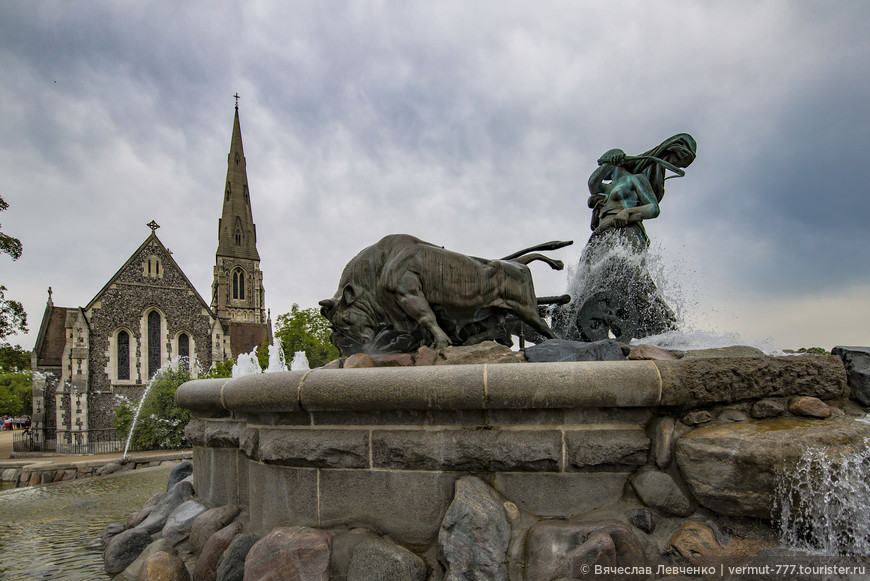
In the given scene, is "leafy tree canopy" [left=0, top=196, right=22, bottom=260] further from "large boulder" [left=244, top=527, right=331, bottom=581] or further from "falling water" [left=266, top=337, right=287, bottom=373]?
"large boulder" [left=244, top=527, right=331, bottom=581]

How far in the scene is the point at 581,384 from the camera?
108 inches

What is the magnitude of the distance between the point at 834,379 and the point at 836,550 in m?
0.96

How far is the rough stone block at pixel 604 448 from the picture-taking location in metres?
2.79

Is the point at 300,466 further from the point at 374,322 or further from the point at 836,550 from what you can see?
the point at 836,550

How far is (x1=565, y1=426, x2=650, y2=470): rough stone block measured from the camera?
2785 millimetres

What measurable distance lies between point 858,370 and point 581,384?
1713mm

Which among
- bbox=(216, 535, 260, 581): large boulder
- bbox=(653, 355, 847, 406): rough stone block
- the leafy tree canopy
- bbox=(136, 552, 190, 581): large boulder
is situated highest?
the leafy tree canopy

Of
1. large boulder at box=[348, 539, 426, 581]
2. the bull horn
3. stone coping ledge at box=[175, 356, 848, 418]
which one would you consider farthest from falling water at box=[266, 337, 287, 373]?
large boulder at box=[348, 539, 426, 581]

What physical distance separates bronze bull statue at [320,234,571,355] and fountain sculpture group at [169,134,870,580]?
4.34 ft

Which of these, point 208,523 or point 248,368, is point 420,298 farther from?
point 248,368

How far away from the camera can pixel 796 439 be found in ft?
8.16

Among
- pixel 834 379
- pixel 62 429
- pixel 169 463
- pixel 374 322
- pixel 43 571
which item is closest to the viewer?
pixel 834 379

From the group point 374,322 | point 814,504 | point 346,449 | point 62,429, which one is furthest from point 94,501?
point 62,429

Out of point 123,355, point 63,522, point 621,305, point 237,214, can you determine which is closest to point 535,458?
point 621,305
